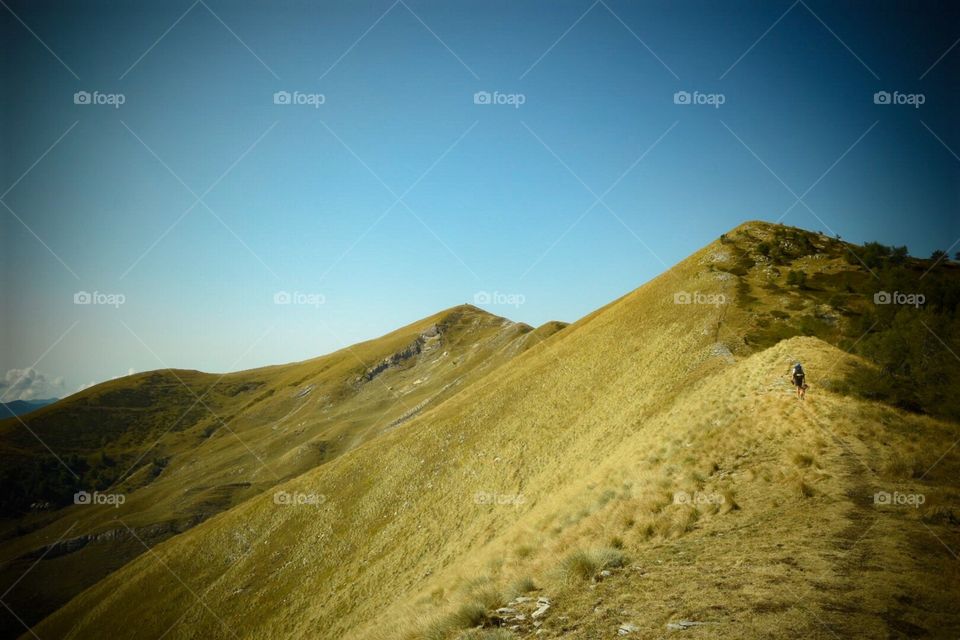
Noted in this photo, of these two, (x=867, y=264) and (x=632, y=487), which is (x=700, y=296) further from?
(x=632, y=487)

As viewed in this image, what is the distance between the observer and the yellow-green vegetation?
831 cm

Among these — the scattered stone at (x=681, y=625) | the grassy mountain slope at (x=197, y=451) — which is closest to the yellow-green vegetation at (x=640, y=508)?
the scattered stone at (x=681, y=625)

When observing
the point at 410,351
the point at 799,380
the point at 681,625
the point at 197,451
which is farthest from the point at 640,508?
the point at 197,451

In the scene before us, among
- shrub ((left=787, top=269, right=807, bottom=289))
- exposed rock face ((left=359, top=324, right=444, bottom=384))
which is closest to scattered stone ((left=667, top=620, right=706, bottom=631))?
shrub ((left=787, top=269, right=807, bottom=289))

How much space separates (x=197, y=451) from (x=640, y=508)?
184 metres

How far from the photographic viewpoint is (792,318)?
1463 inches

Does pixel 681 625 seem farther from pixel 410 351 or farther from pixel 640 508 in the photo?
pixel 410 351

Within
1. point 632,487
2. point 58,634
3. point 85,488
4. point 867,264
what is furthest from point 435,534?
point 85,488

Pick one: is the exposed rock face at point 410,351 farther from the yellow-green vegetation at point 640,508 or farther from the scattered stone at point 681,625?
the scattered stone at point 681,625

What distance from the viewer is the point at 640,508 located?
15.0 m

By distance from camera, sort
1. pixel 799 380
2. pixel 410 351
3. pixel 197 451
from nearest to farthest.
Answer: pixel 799 380, pixel 197 451, pixel 410 351

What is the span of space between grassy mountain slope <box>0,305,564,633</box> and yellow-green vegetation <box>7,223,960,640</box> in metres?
29.8

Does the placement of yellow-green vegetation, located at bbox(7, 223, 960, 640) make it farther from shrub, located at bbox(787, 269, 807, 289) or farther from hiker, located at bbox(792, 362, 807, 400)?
shrub, located at bbox(787, 269, 807, 289)

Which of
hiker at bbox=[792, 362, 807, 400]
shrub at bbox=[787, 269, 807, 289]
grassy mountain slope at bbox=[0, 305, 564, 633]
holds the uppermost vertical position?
shrub at bbox=[787, 269, 807, 289]
